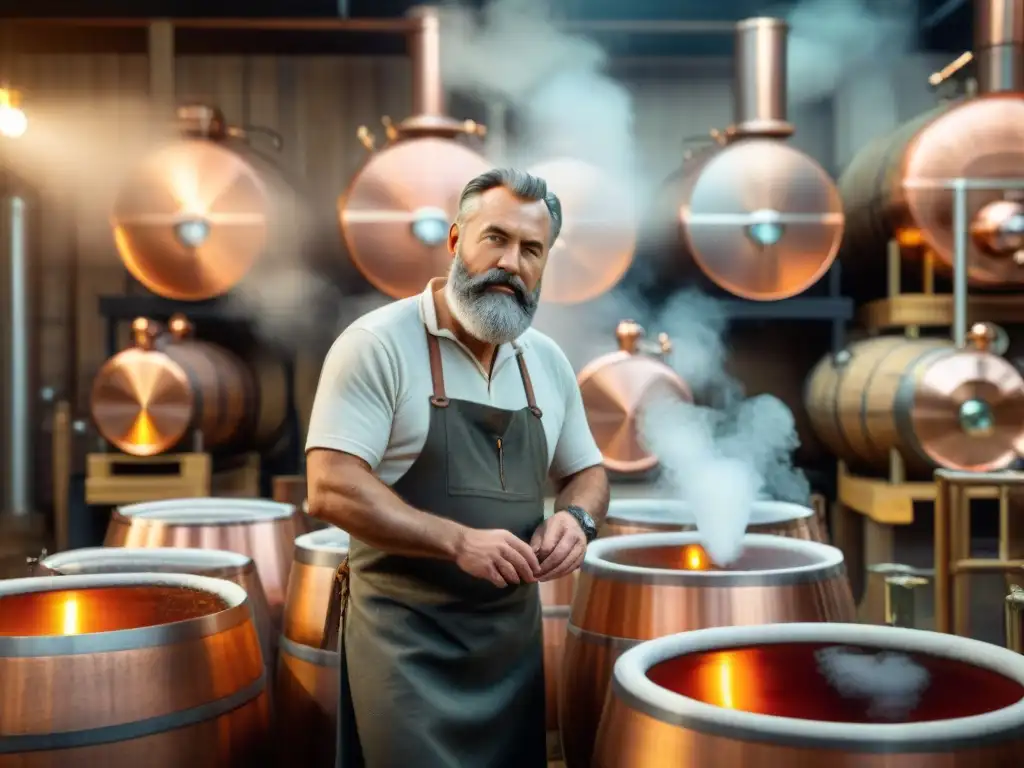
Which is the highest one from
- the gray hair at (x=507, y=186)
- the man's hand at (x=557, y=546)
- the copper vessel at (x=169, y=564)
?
the gray hair at (x=507, y=186)

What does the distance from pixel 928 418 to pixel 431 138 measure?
2467mm

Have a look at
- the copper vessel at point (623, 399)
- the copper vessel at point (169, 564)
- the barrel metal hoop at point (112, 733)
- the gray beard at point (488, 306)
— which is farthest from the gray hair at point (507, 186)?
the copper vessel at point (623, 399)

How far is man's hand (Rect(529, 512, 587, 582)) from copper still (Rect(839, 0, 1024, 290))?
3.45 meters

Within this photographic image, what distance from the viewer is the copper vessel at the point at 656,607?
2154mm

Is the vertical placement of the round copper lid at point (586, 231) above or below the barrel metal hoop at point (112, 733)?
above

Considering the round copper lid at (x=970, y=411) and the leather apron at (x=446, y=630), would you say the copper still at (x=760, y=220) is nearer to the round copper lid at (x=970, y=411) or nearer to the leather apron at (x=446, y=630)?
the round copper lid at (x=970, y=411)

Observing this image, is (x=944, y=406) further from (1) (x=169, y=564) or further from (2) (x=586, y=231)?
(1) (x=169, y=564)

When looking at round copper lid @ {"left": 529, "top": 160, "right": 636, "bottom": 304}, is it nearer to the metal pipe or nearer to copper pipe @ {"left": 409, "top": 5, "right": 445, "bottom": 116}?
copper pipe @ {"left": 409, "top": 5, "right": 445, "bottom": 116}

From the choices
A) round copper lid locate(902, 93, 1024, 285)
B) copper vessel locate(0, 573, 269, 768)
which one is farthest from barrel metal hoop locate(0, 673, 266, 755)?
round copper lid locate(902, 93, 1024, 285)

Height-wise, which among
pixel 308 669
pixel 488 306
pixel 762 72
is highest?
pixel 762 72

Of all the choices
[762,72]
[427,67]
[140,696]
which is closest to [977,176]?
[762,72]

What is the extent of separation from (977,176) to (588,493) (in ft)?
10.9

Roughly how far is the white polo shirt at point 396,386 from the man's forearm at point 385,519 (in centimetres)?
6

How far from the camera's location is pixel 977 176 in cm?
483
